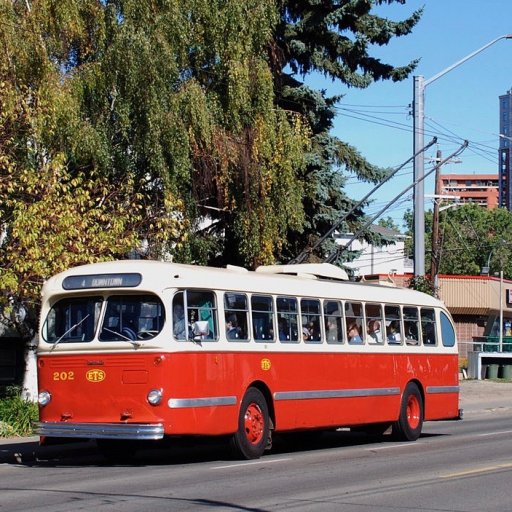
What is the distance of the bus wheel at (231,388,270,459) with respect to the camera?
52.3ft

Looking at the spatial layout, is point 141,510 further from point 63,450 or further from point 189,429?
point 63,450

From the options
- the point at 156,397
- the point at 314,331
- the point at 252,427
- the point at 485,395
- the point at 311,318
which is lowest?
the point at 485,395

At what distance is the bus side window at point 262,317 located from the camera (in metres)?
16.6

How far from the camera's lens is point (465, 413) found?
1115 inches

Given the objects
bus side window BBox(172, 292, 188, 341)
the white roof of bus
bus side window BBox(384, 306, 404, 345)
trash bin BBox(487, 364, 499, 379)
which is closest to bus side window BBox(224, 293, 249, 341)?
the white roof of bus

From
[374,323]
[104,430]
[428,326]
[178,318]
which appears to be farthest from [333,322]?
[104,430]

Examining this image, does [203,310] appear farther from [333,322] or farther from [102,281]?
[333,322]

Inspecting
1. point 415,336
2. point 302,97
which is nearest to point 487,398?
point 302,97

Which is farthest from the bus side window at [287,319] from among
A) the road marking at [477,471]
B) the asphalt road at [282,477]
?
the road marking at [477,471]

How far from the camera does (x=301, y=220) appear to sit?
26.0 m

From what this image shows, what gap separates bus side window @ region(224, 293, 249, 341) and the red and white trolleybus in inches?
0.8

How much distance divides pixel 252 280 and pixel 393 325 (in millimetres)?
4391

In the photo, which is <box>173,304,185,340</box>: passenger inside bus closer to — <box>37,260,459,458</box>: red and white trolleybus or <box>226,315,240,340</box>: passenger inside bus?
<box>37,260,459,458</box>: red and white trolleybus

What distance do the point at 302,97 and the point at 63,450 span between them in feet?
46.8
